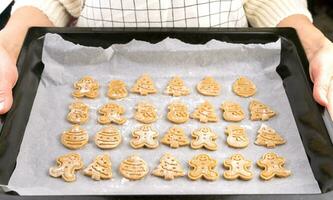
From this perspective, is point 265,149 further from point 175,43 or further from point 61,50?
point 61,50

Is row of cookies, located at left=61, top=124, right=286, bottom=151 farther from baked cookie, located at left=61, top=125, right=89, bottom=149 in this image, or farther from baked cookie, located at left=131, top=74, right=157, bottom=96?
baked cookie, located at left=131, top=74, right=157, bottom=96

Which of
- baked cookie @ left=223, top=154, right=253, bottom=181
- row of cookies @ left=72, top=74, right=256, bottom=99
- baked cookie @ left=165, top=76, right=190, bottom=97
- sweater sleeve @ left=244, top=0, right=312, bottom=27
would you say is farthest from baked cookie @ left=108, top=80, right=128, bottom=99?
sweater sleeve @ left=244, top=0, right=312, bottom=27

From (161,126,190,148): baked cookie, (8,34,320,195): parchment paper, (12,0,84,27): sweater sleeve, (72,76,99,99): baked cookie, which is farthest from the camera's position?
(12,0,84,27): sweater sleeve

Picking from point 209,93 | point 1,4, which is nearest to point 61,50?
point 209,93

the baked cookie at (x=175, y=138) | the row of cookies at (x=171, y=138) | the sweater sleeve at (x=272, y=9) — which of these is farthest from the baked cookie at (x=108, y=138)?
the sweater sleeve at (x=272, y=9)

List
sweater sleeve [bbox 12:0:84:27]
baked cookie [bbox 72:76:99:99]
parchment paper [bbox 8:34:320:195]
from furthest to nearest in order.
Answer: sweater sleeve [bbox 12:0:84:27], baked cookie [bbox 72:76:99:99], parchment paper [bbox 8:34:320:195]

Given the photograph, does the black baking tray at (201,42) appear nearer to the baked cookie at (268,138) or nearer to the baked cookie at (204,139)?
the baked cookie at (268,138)
